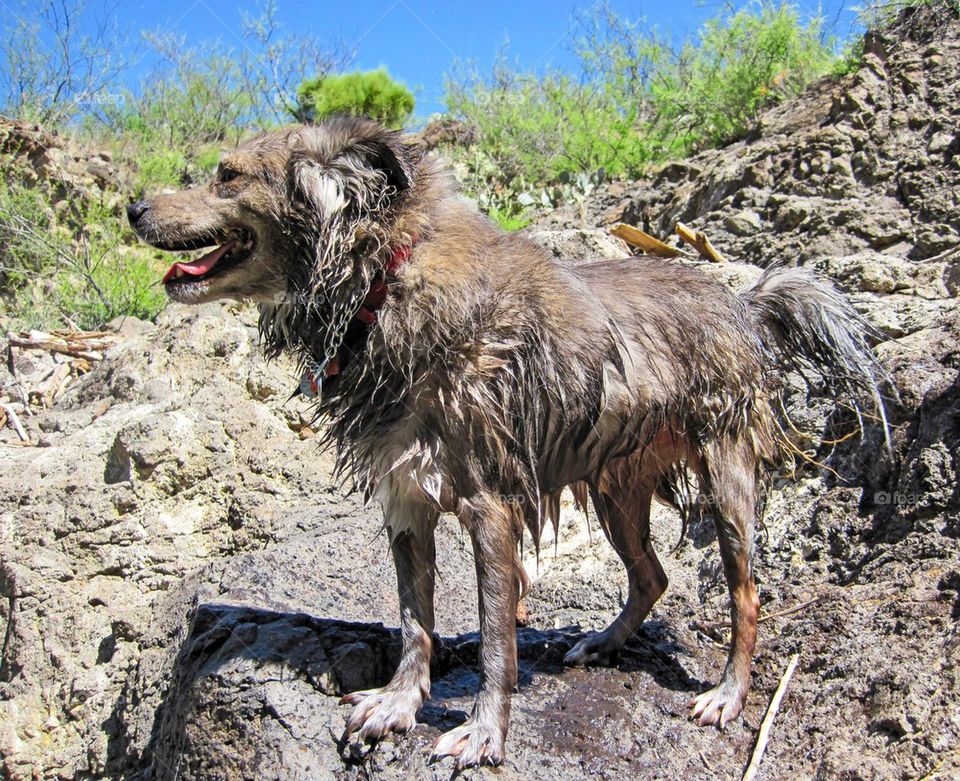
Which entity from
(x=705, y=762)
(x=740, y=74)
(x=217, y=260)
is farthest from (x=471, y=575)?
(x=740, y=74)

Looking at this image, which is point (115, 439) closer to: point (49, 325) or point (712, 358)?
point (712, 358)

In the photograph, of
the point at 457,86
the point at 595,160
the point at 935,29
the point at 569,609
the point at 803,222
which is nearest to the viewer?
the point at 569,609

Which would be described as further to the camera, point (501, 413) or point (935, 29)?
point (935, 29)

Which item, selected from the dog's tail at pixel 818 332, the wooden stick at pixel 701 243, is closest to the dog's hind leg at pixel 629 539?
the dog's tail at pixel 818 332

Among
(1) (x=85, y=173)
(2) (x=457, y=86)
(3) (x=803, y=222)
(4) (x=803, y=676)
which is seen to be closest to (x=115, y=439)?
(4) (x=803, y=676)

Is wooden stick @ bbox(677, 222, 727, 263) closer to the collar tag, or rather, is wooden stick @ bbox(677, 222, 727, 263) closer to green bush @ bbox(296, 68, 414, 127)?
the collar tag

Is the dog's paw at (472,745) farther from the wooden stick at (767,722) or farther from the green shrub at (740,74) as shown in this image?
the green shrub at (740,74)

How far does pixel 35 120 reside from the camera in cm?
1298

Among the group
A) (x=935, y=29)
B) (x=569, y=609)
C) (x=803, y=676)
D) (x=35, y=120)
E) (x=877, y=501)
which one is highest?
(x=35, y=120)

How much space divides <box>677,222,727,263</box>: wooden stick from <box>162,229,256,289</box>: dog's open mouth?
168 inches

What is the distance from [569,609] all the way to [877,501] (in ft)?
5.94

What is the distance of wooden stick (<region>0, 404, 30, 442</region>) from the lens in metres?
7.27

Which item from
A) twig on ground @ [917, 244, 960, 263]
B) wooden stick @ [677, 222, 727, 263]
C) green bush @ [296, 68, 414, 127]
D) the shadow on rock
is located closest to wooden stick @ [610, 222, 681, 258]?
wooden stick @ [677, 222, 727, 263]

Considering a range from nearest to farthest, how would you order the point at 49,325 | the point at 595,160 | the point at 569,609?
the point at 569,609 → the point at 49,325 → the point at 595,160
